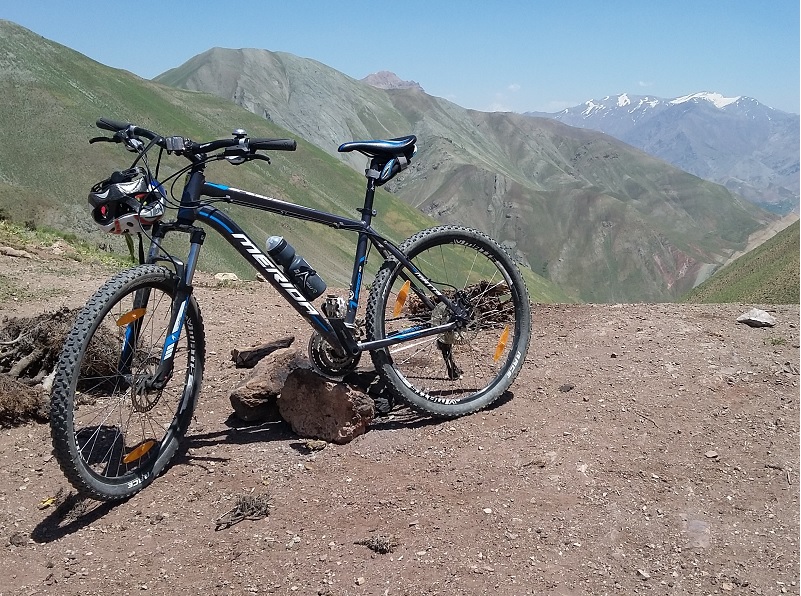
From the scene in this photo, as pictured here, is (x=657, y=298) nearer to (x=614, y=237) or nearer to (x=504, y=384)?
(x=614, y=237)

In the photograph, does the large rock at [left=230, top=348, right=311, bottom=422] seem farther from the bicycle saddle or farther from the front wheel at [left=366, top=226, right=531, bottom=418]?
the bicycle saddle

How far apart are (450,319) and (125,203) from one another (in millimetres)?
2655

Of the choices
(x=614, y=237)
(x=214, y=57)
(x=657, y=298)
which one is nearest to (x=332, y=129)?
(x=214, y=57)

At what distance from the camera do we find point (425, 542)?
3564 millimetres

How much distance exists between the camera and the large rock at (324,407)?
15.6 ft

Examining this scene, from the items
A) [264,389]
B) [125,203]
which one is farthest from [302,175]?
[125,203]

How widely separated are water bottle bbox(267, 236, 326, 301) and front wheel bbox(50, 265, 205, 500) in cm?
68

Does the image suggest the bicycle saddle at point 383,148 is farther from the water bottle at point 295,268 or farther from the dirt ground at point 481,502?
the dirt ground at point 481,502

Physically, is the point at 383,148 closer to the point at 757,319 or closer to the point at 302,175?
the point at 757,319

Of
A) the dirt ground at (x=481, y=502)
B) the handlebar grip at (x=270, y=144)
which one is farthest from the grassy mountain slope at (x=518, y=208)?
the handlebar grip at (x=270, y=144)

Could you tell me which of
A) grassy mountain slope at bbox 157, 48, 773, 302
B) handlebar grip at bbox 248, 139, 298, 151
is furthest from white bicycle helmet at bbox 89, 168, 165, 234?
grassy mountain slope at bbox 157, 48, 773, 302

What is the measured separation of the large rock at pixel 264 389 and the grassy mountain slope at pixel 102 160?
23090mm

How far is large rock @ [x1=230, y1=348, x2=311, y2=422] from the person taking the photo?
4.99 metres

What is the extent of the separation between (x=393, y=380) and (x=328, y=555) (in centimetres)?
162
